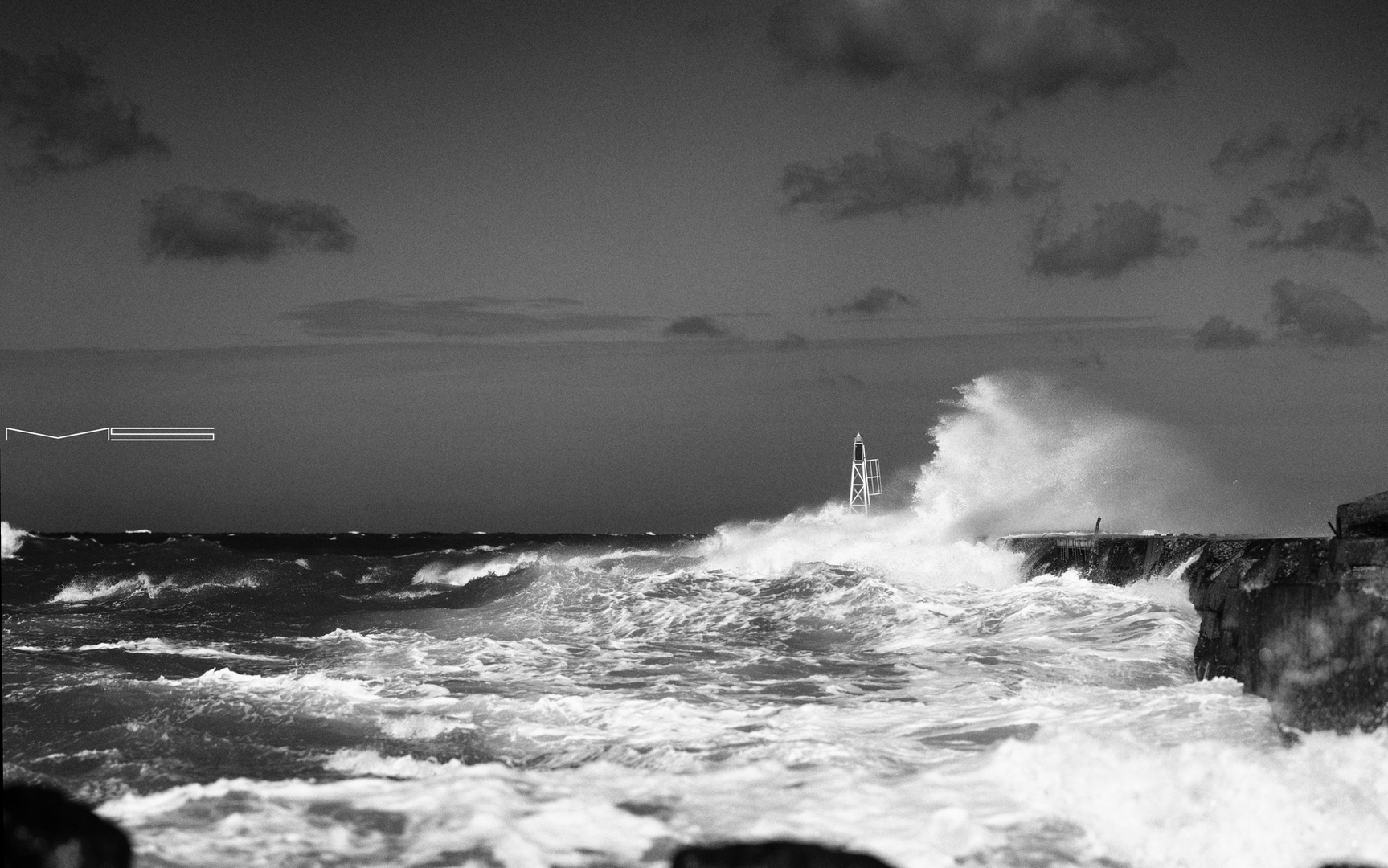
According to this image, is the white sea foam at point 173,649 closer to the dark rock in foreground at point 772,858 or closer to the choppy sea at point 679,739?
the choppy sea at point 679,739

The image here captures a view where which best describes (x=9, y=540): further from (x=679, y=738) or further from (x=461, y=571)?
(x=461, y=571)

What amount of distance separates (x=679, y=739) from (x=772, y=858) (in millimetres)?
3913

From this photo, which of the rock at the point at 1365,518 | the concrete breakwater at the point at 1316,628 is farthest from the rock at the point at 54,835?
the rock at the point at 1365,518

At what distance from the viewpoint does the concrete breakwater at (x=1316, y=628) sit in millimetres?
6520

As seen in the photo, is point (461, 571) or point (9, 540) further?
point (461, 571)

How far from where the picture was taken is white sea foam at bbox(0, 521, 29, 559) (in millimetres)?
4929

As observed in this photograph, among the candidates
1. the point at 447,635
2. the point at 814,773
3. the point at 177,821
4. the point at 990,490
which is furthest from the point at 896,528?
the point at 177,821

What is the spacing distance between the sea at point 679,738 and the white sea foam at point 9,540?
0.14 ft

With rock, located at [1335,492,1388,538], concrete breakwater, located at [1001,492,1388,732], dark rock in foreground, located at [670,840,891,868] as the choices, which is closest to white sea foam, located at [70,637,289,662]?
concrete breakwater, located at [1001,492,1388,732]

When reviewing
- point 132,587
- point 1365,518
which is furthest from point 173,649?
point 1365,518

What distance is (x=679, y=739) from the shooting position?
7477mm

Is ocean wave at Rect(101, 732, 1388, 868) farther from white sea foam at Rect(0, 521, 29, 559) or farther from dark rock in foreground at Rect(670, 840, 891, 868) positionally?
white sea foam at Rect(0, 521, 29, 559)

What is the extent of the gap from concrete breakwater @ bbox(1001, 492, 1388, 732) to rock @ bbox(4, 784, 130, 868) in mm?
6245

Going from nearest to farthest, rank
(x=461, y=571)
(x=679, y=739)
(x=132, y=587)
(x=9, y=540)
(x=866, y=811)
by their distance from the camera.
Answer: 1. (x=9, y=540)
2. (x=866, y=811)
3. (x=679, y=739)
4. (x=132, y=587)
5. (x=461, y=571)
